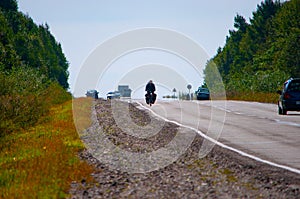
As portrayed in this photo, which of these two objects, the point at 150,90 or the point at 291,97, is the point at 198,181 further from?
the point at 150,90

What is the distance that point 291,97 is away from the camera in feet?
102

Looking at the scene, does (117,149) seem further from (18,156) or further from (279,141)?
(279,141)

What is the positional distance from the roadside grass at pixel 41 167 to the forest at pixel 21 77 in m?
2.40

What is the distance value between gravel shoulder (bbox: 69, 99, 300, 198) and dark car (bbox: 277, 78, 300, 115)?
17.2 metres

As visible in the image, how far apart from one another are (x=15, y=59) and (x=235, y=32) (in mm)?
76183

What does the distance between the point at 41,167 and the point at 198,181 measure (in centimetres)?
322

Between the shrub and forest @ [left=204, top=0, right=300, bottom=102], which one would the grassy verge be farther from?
the shrub

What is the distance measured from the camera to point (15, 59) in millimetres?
59656

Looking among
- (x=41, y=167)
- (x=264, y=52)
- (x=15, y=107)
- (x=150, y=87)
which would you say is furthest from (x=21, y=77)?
(x=264, y=52)

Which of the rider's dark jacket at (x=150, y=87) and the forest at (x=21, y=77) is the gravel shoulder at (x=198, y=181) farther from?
the rider's dark jacket at (x=150, y=87)

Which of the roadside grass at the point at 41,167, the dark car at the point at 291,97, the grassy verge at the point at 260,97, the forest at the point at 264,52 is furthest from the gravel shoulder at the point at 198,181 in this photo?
the forest at the point at 264,52

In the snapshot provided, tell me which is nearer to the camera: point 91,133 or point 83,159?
point 83,159

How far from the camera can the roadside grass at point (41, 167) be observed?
959 cm

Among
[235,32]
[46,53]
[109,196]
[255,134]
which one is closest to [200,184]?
[109,196]
